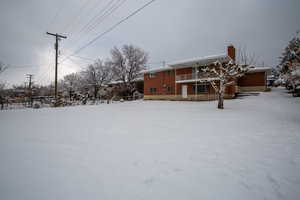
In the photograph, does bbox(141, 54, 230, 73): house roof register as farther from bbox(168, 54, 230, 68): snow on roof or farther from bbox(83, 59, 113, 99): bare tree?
bbox(83, 59, 113, 99): bare tree

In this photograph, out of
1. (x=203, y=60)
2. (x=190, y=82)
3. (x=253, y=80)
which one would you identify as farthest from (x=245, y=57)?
(x=190, y=82)

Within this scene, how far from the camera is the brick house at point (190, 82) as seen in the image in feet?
59.1

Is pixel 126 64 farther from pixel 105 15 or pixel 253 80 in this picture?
pixel 253 80

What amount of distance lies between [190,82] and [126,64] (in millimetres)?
17026

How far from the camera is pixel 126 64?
3078 cm

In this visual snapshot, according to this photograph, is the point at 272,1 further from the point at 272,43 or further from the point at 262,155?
the point at 262,155

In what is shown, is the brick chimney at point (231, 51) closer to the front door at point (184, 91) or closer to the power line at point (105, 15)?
the front door at point (184, 91)

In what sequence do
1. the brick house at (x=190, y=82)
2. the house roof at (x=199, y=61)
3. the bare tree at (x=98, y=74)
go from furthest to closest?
the bare tree at (x=98, y=74)
the brick house at (x=190, y=82)
the house roof at (x=199, y=61)

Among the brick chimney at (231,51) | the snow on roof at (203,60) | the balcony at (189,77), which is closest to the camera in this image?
the snow on roof at (203,60)

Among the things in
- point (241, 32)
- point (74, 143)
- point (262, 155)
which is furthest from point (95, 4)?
point (241, 32)

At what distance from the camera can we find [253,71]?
67.6ft

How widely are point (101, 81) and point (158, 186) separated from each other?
1307 inches

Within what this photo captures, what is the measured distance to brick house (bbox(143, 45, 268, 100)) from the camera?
709 inches

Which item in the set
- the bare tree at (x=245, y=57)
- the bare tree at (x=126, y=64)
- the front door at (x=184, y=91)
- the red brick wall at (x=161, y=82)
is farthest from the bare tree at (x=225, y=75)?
the bare tree at (x=126, y=64)
